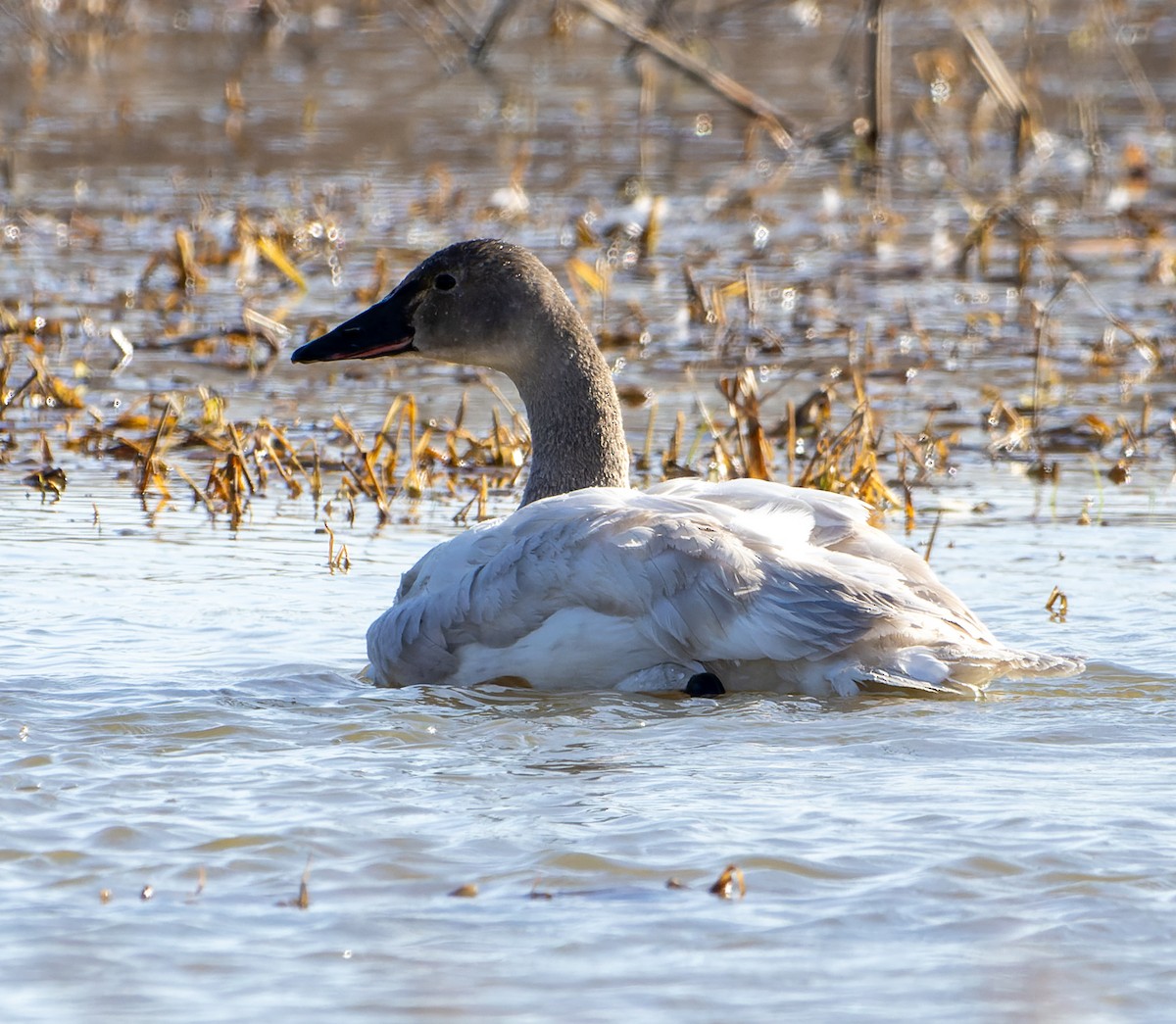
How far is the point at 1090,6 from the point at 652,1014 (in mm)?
21831

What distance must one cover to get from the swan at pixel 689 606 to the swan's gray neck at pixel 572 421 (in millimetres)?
629

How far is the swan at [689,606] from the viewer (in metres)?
4.91

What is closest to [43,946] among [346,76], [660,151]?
[660,151]

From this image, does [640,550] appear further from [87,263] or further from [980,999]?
[87,263]

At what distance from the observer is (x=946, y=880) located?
3713 mm

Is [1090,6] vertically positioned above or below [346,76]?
above

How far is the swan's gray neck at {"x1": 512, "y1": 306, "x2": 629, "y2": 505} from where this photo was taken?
6055 mm

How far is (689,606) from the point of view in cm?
493

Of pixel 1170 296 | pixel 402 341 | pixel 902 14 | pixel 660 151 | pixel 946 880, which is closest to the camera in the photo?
pixel 946 880

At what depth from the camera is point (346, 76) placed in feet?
63.8

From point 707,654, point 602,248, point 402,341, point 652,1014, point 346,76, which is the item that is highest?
point 346,76

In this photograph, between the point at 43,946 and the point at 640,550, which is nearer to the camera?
the point at 43,946

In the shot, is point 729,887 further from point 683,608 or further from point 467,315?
point 467,315

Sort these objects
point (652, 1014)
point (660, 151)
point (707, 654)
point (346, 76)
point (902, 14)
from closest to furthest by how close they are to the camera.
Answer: point (652, 1014) < point (707, 654) < point (660, 151) < point (346, 76) < point (902, 14)
